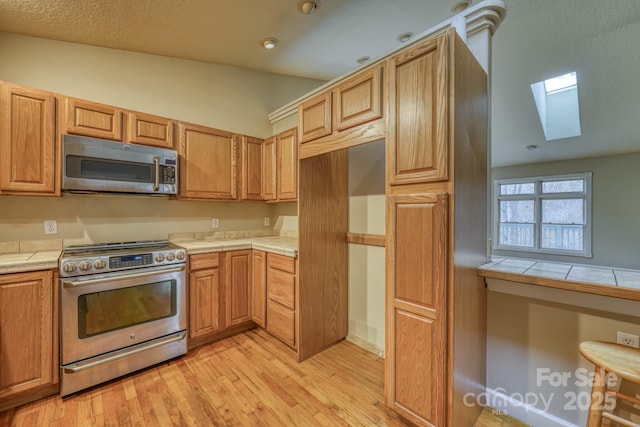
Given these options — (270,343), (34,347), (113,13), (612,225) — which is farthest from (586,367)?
(612,225)

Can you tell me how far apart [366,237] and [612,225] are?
5.88m

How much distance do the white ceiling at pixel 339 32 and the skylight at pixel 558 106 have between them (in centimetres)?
25

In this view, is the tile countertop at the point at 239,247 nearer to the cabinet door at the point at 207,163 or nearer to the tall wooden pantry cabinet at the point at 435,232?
the cabinet door at the point at 207,163

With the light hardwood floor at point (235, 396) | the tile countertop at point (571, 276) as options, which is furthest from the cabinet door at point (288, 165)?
the tile countertop at point (571, 276)

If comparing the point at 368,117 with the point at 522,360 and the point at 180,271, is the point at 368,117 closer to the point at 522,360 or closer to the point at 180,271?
the point at 522,360

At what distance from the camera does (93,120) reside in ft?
7.11

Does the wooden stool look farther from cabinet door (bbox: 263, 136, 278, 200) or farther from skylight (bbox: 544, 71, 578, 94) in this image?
skylight (bbox: 544, 71, 578, 94)

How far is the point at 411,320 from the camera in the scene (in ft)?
4.91

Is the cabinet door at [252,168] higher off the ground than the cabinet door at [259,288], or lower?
higher

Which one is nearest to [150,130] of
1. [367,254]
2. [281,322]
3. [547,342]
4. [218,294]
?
[218,294]

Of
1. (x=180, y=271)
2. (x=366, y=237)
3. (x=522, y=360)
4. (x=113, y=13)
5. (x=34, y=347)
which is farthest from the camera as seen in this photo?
(x=366, y=237)

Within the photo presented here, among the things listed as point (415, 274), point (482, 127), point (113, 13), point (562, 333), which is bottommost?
point (562, 333)

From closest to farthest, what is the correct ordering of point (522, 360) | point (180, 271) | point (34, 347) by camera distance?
1. point (522, 360)
2. point (34, 347)
3. point (180, 271)

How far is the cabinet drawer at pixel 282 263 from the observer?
7.79 feet
